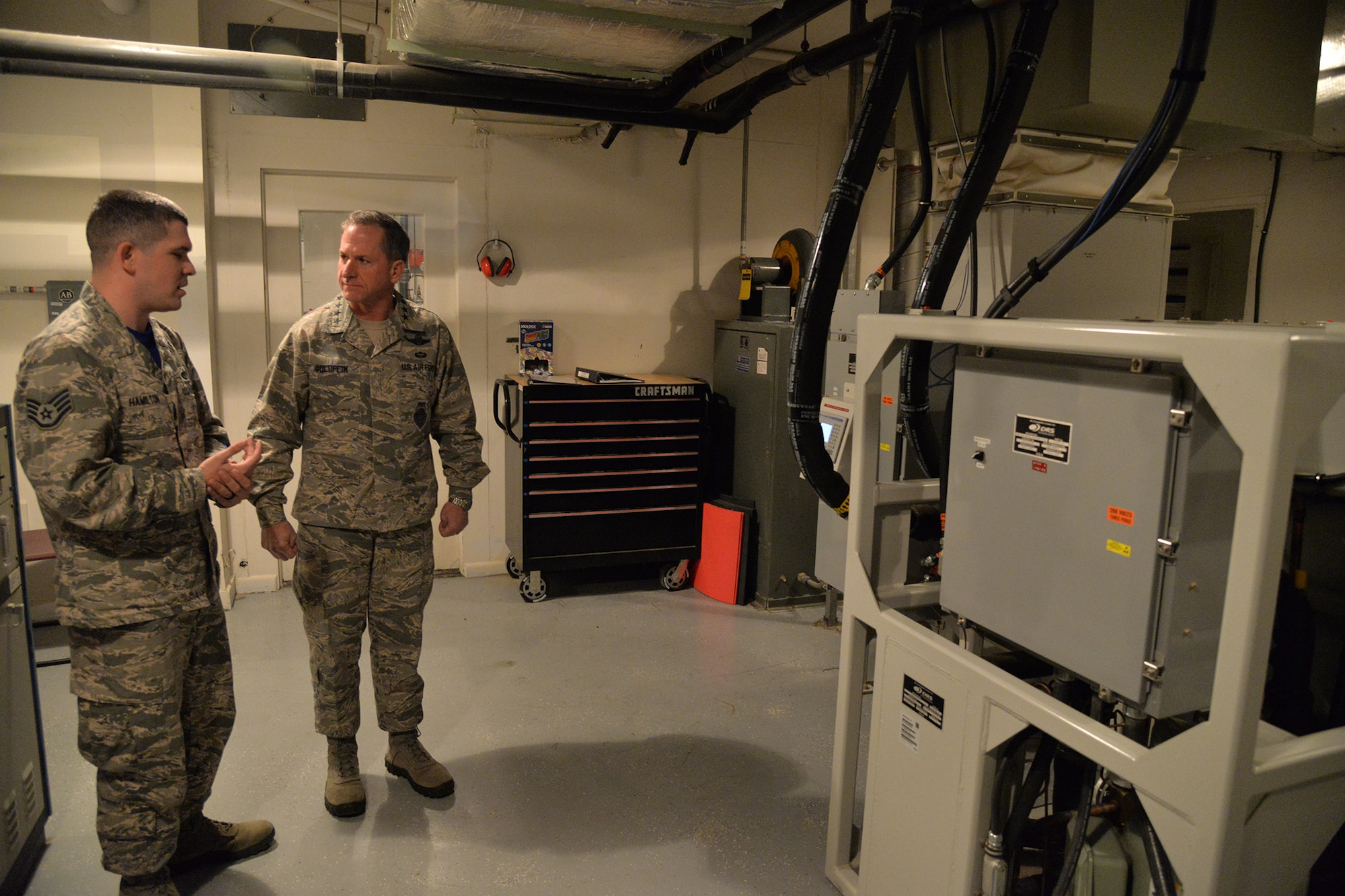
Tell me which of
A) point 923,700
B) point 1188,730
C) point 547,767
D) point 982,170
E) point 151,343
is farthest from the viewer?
point 547,767

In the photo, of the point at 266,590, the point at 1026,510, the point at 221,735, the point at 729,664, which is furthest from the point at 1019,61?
the point at 266,590

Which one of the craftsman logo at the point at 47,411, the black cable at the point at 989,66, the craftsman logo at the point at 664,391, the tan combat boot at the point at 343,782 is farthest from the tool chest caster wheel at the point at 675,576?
the craftsman logo at the point at 47,411

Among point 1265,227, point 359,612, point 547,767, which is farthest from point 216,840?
point 1265,227

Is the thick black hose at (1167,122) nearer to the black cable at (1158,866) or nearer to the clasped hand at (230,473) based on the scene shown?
the black cable at (1158,866)

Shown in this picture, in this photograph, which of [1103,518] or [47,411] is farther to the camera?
[47,411]

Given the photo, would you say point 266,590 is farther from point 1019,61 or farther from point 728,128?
point 1019,61

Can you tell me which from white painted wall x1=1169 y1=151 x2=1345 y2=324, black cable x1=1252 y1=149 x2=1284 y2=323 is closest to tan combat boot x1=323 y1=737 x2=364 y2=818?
white painted wall x1=1169 y1=151 x2=1345 y2=324

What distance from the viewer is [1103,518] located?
1.45m

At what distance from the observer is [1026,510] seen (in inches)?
63.2

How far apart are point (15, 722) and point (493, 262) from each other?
111 inches

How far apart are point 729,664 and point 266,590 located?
7.64ft

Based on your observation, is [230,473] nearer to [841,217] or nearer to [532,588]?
[841,217]

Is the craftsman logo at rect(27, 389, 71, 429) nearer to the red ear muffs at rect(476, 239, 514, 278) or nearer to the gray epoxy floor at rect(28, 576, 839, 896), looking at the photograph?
the gray epoxy floor at rect(28, 576, 839, 896)

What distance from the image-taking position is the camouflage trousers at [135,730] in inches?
70.6
